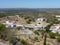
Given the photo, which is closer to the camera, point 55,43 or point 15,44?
point 15,44

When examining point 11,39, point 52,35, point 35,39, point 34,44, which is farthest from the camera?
point 52,35

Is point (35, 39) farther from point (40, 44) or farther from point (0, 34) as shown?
point (0, 34)

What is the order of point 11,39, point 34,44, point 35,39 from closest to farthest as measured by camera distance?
point 11,39
point 34,44
point 35,39

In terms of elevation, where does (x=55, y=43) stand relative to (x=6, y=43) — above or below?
below

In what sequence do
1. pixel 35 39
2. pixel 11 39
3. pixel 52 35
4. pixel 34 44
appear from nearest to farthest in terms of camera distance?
pixel 11 39 → pixel 34 44 → pixel 35 39 → pixel 52 35

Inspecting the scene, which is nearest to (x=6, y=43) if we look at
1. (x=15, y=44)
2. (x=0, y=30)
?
(x=15, y=44)

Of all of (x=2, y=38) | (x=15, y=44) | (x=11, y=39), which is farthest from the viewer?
(x=2, y=38)

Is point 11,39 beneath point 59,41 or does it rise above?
above

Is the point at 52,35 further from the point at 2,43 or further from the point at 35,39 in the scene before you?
the point at 2,43

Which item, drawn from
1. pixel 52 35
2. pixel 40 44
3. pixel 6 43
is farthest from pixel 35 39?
pixel 6 43
